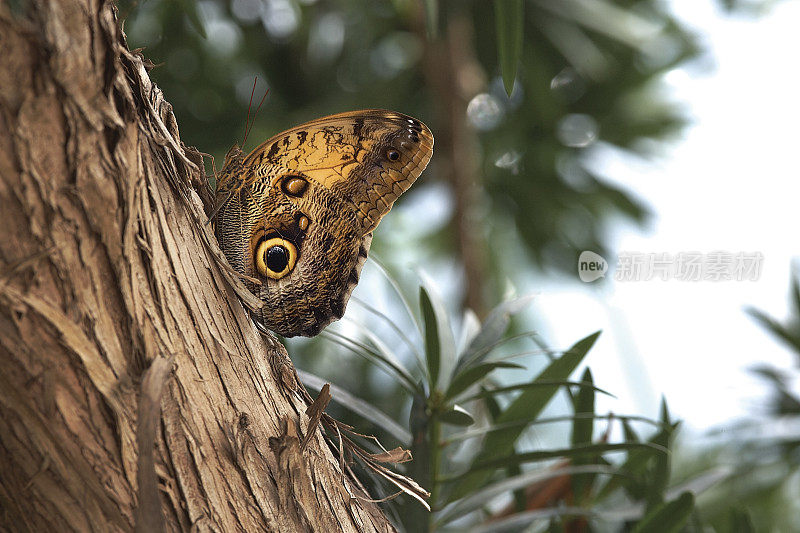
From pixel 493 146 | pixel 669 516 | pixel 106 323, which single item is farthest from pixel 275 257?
pixel 493 146

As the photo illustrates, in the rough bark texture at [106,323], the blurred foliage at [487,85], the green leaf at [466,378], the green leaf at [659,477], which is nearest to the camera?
the rough bark texture at [106,323]

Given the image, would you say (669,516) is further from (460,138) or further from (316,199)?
(460,138)

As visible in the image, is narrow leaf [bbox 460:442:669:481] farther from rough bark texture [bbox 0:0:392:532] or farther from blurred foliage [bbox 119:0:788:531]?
rough bark texture [bbox 0:0:392:532]

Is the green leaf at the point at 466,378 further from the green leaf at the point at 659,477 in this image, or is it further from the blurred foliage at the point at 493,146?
the green leaf at the point at 659,477

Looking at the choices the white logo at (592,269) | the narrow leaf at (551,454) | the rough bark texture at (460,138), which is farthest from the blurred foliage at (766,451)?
the narrow leaf at (551,454)

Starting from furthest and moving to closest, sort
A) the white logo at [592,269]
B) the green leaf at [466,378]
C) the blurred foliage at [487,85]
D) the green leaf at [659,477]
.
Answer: the blurred foliage at [487,85] → the white logo at [592,269] → the green leaf at [659,477] → the green leaf at [466,378]

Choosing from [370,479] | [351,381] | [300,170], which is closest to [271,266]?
[300,170]

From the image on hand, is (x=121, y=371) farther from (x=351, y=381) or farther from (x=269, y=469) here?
(x=351, y=381)
